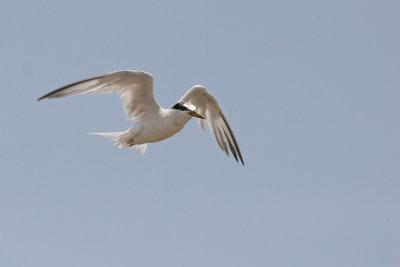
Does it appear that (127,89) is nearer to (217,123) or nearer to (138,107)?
(138,107)

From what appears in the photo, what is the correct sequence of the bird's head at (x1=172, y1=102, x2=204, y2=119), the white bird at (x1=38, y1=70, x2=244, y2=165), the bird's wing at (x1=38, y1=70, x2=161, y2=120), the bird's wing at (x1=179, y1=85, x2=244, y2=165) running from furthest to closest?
the bird's wing at (x1=179, y1=85, x2=244, y2=165) → the bird's head at (x1=172, y1=102, x2=204, y2=119) → the white bird at (x1=38, y1=70, x2=244, y2=165) → the bird's wing at (x1=38, y1=70, x2=161, y2=120)

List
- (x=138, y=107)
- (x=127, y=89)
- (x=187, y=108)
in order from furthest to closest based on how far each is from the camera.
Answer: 1. (x=138, y=107)
2. (x=127, y=89)
3. (x=187, y=108)

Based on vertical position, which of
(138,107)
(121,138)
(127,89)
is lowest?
(121,138)

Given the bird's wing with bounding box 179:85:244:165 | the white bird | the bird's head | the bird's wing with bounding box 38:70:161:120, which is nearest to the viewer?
the bird's wing with bounding box 38:70:161:120

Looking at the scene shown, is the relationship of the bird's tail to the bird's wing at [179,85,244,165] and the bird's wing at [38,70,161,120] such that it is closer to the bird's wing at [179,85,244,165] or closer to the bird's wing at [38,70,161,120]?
the bird's wing at [38,70,161,120]

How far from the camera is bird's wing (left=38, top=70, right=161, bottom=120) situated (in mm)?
14297

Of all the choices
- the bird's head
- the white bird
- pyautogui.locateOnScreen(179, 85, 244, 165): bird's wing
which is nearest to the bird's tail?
the white bird

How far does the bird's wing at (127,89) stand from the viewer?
563 inches

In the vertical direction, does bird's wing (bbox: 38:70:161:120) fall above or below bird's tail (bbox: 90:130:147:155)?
above

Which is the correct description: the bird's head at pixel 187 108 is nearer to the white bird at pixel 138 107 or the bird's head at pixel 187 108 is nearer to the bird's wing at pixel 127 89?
the white bird at pixel 138 107

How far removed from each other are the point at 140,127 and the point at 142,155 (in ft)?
4.87

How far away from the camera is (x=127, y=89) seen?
1548cm

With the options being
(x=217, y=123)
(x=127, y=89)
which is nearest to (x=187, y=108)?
(x=127, y=89)

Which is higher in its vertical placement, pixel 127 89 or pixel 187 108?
pixel 127 89
